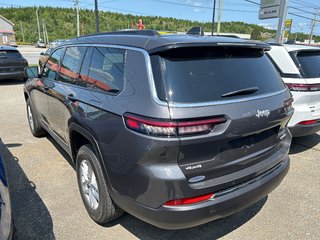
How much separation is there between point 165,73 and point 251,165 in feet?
3.53

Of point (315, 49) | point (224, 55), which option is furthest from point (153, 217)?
point (315, 49)

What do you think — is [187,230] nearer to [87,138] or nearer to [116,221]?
[116,221]

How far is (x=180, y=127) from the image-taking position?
1.92 metres

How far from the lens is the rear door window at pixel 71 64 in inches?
122

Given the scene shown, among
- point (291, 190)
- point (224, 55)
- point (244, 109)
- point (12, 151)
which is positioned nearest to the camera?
point (244, 109)

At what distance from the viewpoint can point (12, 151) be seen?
4543 mm

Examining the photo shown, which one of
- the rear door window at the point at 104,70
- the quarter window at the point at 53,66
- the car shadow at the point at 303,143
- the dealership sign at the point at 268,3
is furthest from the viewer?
the dealership sign at the point at 268,3

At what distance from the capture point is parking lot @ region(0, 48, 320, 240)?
268cm

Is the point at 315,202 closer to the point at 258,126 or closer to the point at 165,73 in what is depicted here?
the point at 258,126

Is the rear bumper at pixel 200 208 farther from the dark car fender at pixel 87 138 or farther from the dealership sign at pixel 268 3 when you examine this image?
the dealership sign at pixel 268 3

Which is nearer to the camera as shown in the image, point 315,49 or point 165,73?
point 165,73

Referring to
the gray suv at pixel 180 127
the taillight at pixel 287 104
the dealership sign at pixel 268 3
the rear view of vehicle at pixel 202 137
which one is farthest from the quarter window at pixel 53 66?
the dealership sign at pixel 268 3

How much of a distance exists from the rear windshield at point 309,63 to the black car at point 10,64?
403 inches

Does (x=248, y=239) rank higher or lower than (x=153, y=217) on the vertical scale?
lower
